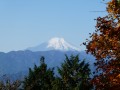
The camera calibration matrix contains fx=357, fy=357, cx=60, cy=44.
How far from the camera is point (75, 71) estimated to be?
44250mm

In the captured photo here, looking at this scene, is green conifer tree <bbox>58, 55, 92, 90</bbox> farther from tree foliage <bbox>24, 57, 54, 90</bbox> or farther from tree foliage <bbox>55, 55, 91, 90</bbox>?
tree foliage <bbox>24, 57, 54, 90</bbox>

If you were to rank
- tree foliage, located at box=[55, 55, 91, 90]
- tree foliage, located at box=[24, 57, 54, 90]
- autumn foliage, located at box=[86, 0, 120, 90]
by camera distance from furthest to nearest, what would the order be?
tree foliage, located at box=[24, 57, 54, 90] → tree foliage, located at box=[55, 55, 91, 90] → autumn foliage, located at box=[86, 0, 120, 90]

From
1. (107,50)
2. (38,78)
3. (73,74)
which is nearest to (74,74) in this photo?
(73,74)

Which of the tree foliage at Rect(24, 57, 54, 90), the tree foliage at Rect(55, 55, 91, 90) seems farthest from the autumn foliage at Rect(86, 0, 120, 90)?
the tree foliage at Rect(24, 57, 54, 90)

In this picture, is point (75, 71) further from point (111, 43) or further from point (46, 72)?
point (111, 43)

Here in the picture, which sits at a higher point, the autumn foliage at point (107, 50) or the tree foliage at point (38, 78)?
the tree foliage at point (38, 78)

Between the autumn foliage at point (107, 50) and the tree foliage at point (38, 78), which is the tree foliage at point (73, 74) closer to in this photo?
the tree foliage at point (38, 78)

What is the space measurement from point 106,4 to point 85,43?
2802mm

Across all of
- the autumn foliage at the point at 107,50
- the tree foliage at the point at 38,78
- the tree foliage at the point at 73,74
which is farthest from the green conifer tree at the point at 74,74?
the autumn foliage at the point at 107,50

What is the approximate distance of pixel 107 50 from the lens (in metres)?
19.6

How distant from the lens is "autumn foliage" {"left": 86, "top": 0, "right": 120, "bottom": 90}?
19.1 metres

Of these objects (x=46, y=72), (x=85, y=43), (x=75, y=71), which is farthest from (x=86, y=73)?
(x=85, y=43)

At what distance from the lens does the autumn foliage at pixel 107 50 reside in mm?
19109

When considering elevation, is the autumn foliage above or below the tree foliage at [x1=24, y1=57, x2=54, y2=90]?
below
